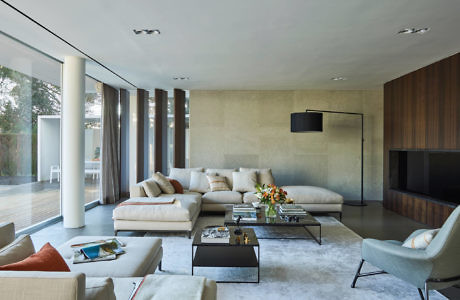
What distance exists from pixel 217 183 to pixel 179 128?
2.13 metres

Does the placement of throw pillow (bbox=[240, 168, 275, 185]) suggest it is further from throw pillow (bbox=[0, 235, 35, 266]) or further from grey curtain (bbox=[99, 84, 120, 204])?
throw pillow (bbox=[0, 235, 35, 266])

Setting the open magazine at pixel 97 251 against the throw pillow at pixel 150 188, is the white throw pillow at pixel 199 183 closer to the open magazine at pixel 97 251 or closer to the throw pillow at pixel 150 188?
the throw pillow at pixel 150 188

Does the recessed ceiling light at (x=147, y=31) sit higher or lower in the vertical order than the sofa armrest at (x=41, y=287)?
higher

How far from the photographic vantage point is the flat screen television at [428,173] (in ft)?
14.9

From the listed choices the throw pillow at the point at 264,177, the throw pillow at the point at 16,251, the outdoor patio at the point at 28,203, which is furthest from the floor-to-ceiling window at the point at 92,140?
the throw pillow at the point at 16,251

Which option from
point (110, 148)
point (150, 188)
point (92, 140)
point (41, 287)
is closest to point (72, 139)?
point (150, 188)

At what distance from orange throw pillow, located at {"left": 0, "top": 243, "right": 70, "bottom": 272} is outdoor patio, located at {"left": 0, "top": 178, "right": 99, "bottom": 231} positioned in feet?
9.55

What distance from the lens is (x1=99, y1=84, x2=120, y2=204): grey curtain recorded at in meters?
6.53

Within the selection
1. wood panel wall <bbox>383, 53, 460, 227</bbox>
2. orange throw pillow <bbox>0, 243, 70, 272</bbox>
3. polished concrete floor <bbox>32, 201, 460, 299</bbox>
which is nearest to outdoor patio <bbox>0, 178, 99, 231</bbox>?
polished concrete floor <bbox>32, 201, 460, 299</bbox>

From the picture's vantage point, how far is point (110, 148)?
6727 mm

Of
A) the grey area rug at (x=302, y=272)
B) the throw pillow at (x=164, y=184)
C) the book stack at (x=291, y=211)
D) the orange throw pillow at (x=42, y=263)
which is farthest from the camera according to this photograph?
the throw pillow at (x=164, y=184)

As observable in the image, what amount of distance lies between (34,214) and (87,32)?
2.83 meters

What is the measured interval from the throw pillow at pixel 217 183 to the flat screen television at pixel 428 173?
348 centimetres

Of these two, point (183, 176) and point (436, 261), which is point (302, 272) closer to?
point (436, 261)
